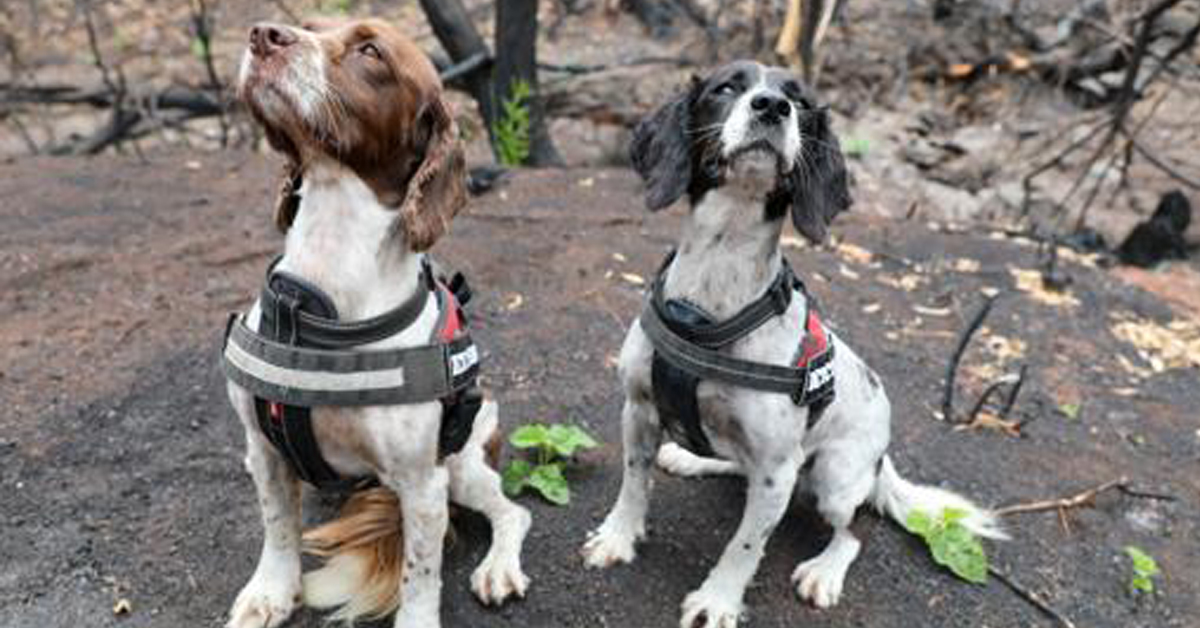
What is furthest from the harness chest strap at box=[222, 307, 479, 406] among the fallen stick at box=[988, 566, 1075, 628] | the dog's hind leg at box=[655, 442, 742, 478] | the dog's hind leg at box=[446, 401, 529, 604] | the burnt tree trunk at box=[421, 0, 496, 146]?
the burnt tree trunk at box=[421, 0, 496, 146]

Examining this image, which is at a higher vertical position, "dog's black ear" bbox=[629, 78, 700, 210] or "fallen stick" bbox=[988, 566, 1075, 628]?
"dog's black ear" bbox=[629, 78, 700, 210]

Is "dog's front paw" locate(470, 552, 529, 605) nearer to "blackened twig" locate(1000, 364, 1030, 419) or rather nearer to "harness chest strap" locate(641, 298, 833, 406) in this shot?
"harness chest strap" locate(641, 298, 833, 406)

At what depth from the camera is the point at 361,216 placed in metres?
2.20

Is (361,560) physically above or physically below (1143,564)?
above

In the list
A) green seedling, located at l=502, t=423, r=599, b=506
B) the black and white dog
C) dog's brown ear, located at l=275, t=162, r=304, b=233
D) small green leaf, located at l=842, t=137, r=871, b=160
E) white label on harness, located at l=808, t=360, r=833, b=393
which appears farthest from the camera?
small green leaf, located at l=842, t=137, r=871, b=160

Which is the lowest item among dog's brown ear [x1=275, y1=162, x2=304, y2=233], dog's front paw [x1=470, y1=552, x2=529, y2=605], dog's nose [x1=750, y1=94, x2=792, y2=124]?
dog's front paw [x1=470, y1=552, x2=529, y2=605]

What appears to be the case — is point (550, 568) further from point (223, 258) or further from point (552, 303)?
point (223, 258)

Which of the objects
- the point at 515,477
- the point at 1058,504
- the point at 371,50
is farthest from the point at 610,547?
the point at 1058,504

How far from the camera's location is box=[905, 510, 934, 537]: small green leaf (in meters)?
3.23

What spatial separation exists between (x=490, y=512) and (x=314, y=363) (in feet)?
3.30

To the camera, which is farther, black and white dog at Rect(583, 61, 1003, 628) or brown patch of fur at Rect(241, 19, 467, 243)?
black and white dog at Rect(583, 61, 1003, 628)

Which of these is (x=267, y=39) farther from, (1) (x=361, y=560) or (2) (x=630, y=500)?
(2) (x=630, y=500)

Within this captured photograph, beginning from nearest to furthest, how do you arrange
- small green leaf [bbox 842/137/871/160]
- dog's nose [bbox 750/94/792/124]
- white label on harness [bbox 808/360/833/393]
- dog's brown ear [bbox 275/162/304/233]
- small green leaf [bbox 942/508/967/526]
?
dog's brown ear [bbox 275/162/304/233] → dog's nose [bbox 750/94/792/124] → white label on harness [bbox 808/360/833/393] → small green leaf [bbox 942/508/967/526] → small green leaf [bbox 842/137/871/160]

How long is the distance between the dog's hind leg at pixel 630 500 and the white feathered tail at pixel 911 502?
88 centimetres
